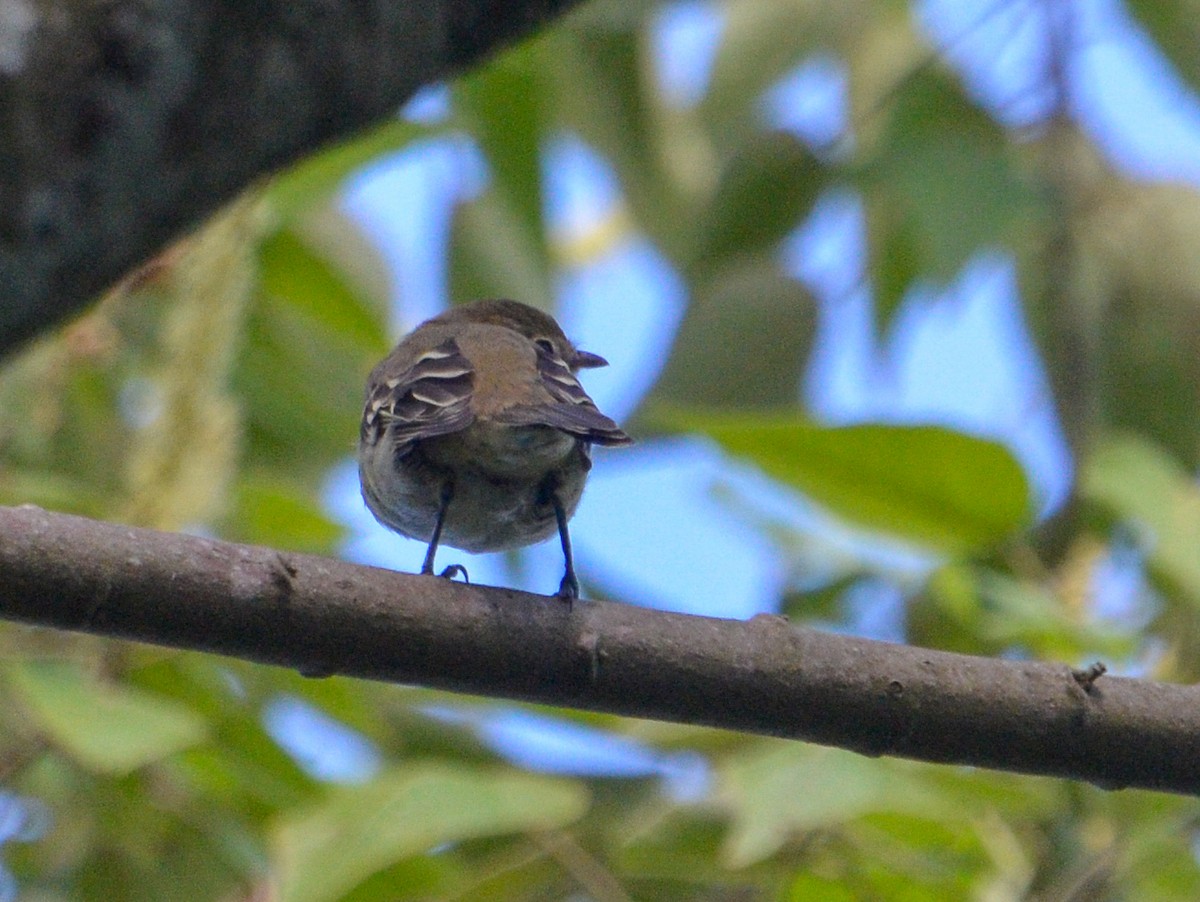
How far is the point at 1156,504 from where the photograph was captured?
12.5 ft

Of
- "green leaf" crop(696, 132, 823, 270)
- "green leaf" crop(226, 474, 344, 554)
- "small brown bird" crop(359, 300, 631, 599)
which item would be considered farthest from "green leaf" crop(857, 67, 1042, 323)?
"green leaf" crop(226, 474, 344, 554)

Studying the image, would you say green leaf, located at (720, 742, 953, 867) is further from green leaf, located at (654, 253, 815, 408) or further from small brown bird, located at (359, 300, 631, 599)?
green leaf, located at (654, 253, 815, 408)

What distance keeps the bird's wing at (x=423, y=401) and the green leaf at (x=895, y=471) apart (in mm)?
485

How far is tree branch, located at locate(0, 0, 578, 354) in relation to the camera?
114 inches

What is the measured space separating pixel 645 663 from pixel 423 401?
119 cm

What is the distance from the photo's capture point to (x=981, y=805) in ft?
12.2

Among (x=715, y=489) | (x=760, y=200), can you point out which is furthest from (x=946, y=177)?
(x=715, y=489)

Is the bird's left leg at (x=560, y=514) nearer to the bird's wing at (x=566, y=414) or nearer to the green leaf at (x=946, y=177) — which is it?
the bird's wing at (x=566, y=414)

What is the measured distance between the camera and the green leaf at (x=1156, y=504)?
3732mm

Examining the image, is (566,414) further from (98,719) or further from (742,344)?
(742,344)

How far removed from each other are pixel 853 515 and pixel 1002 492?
39 cm

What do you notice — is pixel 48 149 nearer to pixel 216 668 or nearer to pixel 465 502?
pixel 465 502

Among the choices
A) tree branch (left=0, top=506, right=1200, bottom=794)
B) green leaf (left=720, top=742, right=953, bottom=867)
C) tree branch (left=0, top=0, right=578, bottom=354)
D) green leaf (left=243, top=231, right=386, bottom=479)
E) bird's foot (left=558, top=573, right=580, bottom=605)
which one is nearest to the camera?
tree branch (left=0, top=506, right=1200, bottom=794)

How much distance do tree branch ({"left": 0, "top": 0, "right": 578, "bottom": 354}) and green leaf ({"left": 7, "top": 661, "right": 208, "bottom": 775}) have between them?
853 millimetres
